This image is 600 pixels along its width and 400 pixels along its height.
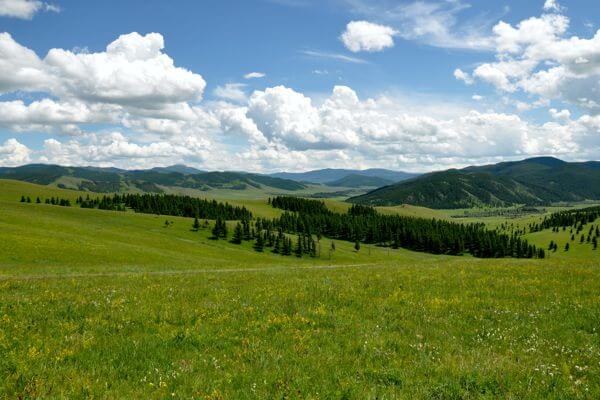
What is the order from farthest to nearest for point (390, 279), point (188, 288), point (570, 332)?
point (390, 279) → point (188, 288) → point (570, 332)

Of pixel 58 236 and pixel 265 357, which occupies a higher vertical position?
pixel 265 357

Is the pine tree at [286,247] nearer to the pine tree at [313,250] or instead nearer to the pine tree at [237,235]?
the pine tree at [313,250]

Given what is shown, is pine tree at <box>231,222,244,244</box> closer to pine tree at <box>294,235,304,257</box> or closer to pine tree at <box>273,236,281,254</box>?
pine tree at <box>273,236,281,254</box>

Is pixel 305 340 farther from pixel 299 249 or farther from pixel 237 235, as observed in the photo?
pixel 237 235

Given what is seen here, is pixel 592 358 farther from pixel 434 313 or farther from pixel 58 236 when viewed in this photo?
pixel 58 236

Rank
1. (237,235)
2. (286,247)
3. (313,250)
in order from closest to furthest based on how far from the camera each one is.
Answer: (286,247) < (313,250) < (237,235)

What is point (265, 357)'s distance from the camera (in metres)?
9.72

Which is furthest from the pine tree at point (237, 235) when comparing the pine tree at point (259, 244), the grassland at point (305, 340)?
the grassland at point (305, 340)

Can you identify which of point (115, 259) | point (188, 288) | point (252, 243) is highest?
point (188, 288)

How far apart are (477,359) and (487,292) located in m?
8.57

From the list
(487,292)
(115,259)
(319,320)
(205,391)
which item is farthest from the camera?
(115,259)

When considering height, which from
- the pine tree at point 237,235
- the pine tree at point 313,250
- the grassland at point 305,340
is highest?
the grassland at point 305,340

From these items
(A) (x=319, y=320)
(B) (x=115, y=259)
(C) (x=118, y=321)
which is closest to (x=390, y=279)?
(A) (x=319, y=320)

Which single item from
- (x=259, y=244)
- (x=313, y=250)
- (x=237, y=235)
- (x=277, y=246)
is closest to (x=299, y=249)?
(x=313, y=250)
